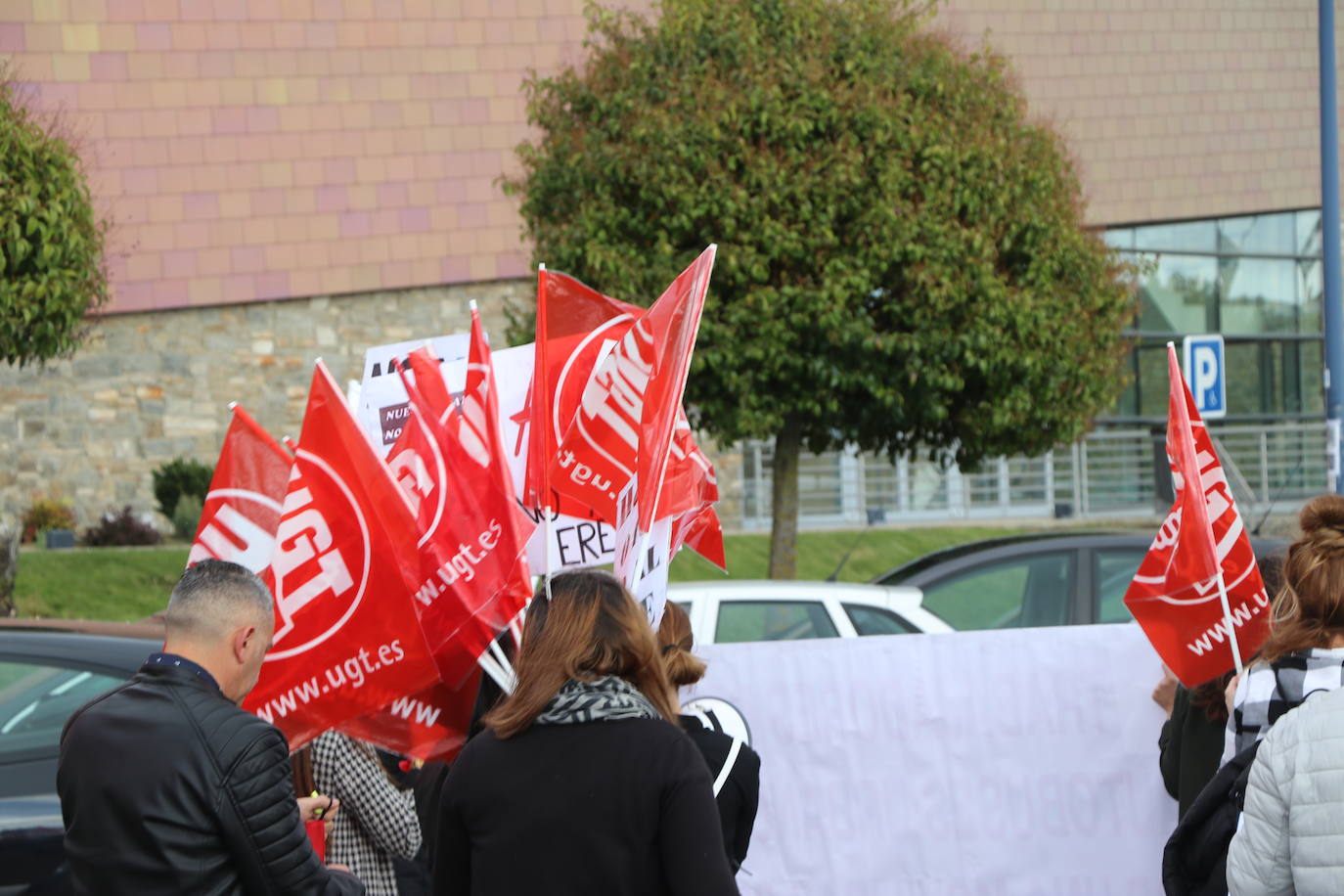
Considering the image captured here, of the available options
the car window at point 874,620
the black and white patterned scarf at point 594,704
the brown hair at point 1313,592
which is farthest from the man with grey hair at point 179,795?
the car window at point 874,620

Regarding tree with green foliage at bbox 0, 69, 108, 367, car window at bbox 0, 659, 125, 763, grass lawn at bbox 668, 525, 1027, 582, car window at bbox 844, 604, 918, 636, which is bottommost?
grass lawn at bbox 668, 525, 1027, 582

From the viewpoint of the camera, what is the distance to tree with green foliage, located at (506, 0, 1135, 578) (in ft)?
31.7

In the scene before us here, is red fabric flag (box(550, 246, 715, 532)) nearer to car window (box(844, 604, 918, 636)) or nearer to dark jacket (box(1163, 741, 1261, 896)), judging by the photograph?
dark jacket (box(1163, 741, 1261, 896))

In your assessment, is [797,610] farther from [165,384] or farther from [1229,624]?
[165,384]

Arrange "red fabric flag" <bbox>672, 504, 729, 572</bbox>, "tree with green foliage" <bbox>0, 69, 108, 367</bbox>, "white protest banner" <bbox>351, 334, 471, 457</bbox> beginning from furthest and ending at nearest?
"tree with green foliage" <bbox>0, 69, 108, 367</bbox> < "red fabric flag" <bbox>672, 504, 729, 572</bbox> < "white protest banner" <bbox>351, 334, 471, 457</bbox>

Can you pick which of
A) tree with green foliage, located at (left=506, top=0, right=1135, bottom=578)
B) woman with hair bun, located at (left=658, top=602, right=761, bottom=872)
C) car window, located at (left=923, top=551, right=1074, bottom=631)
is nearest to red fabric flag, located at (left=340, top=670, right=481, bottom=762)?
woman with hair bun, located at (left=658, top=602, right=761, bottom=872)

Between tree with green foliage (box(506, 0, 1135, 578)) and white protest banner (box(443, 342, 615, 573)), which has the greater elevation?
tree with green foliage (box(506, 0, 1135, 578))

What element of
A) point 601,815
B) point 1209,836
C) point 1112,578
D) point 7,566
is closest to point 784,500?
point 1112,578

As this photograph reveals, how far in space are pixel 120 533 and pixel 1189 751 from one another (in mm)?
15196

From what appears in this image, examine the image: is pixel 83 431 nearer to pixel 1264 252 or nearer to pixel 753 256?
pixel 753 256

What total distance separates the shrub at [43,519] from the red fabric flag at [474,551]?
607 inches

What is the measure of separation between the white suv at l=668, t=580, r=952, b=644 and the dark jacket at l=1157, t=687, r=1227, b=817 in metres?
2.85

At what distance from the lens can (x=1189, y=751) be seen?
12.9ft

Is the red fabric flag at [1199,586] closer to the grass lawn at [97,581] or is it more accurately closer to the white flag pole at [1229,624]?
the white flag pole at [1229,624]
